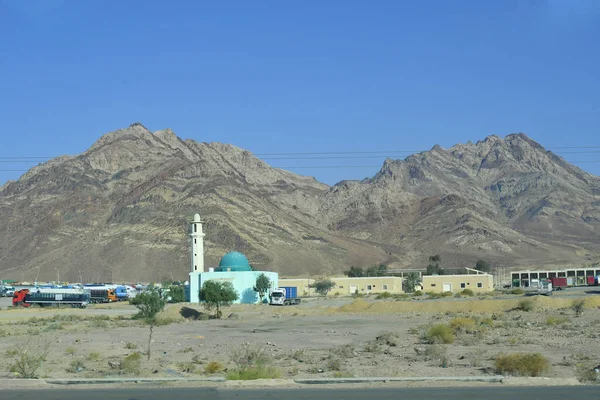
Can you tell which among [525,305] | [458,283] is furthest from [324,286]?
[525,305]

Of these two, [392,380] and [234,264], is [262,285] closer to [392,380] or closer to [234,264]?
[234,264]

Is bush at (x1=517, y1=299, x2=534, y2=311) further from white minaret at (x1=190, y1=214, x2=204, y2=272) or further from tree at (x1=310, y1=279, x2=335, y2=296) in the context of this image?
tree at (x1=310, y1=279, x2=335, y2=296)

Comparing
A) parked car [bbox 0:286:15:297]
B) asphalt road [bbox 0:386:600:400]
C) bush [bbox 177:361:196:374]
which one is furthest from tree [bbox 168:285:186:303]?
asphalt road [bbox 0:386:600:400]

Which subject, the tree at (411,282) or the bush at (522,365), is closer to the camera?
the bush at (522,365)

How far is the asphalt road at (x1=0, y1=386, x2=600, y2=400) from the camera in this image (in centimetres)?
1973

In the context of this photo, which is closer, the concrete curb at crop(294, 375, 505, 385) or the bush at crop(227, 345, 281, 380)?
the concrete curb at crop(294, 375, 505, 385)

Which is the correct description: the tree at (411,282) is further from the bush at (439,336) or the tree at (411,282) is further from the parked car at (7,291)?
the bush at (439,336)

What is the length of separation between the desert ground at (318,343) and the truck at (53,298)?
57.9 feet

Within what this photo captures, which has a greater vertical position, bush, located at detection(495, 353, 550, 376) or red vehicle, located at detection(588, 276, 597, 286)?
red vehicle, located at detection(588, 276, 597, 286)

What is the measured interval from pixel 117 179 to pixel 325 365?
176 meters

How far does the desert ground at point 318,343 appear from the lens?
27453mm

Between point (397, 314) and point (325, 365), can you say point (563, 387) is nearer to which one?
point (325, 365)

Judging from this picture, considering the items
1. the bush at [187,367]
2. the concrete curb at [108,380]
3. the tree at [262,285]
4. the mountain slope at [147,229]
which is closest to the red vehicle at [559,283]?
the tree at [262,285]

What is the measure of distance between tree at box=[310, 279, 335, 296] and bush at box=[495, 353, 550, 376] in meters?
84.0
